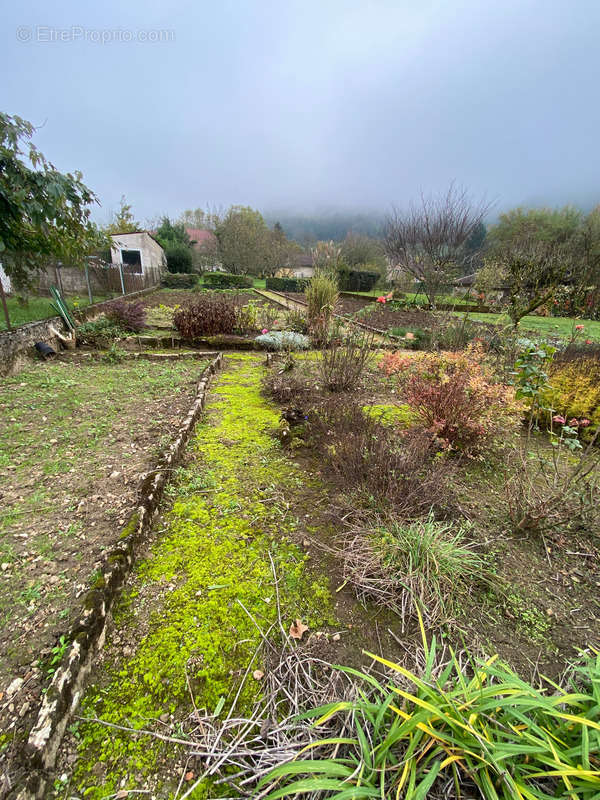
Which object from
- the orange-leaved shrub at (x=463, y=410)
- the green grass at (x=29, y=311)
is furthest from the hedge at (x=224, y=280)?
the orange-leaved shrub at (x=463, y=410)

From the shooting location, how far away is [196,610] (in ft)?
5.27

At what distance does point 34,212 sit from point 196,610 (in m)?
5.01

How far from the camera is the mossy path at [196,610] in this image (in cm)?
111

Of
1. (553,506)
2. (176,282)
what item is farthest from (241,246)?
(553,506)

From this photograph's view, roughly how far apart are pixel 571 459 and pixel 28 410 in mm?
5665

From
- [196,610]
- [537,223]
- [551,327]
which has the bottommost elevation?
[196,610]

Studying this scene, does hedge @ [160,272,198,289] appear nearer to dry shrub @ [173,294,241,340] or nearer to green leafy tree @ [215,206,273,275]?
green leafy tree @ [215,206,273,275]

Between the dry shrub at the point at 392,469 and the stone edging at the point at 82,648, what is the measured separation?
1.37 m

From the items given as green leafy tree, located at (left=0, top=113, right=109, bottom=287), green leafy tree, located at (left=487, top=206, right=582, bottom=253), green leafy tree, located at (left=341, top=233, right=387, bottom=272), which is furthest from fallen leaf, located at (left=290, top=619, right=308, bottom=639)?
green leafy tree, located at (left=341, top=233, right=387, bottom=272)

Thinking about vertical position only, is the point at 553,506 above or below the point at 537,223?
below

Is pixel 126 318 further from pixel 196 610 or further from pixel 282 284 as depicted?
pixel 282 284

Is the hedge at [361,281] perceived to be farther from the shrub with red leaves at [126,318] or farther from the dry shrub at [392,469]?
the dry shrub at [392,469]

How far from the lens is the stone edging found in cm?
104

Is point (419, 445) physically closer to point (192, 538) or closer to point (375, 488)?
point (375, 488)
